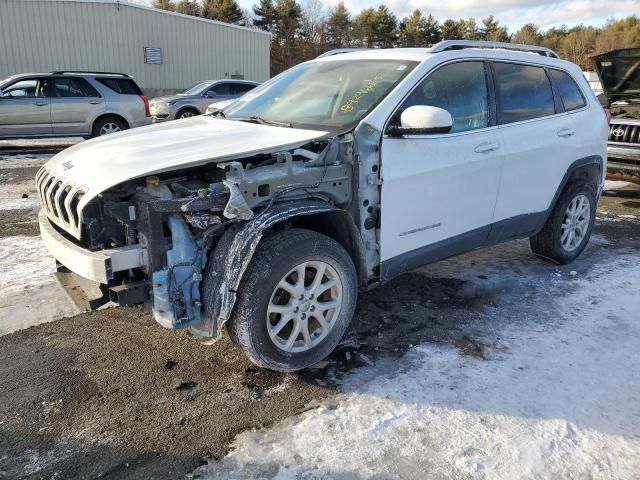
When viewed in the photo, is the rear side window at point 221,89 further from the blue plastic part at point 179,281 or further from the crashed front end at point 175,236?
the blue plastic part at point 179,281

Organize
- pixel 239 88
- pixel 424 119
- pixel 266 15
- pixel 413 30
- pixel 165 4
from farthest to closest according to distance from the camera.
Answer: pixel 413 30 → pixel 266 15 → pixel 165 4 → pixel 239 88 → pixel 424 119

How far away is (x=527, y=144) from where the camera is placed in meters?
4.35

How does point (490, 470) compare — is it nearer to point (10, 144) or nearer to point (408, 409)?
point (408, 409)

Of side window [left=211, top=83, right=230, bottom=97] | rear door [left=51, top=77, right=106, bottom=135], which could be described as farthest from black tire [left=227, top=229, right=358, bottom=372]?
side window [left=211, top=83, right=230, bottom=97]

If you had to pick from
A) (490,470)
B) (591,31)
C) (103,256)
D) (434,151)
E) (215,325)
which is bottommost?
(490,470)

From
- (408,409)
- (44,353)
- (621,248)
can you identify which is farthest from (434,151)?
(621,248)

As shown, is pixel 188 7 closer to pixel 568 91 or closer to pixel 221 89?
pixel 221 89

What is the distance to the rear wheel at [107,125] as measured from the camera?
41.8 feet

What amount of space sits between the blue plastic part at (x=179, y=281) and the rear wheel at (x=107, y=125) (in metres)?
10.9

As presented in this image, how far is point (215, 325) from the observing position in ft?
9.50

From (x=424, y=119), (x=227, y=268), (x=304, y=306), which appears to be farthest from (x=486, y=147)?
(x=227, y=268)

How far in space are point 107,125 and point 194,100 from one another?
3602 millimetres

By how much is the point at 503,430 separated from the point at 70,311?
3.09 metres

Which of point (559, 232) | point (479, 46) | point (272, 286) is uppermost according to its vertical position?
point (479, 46)
